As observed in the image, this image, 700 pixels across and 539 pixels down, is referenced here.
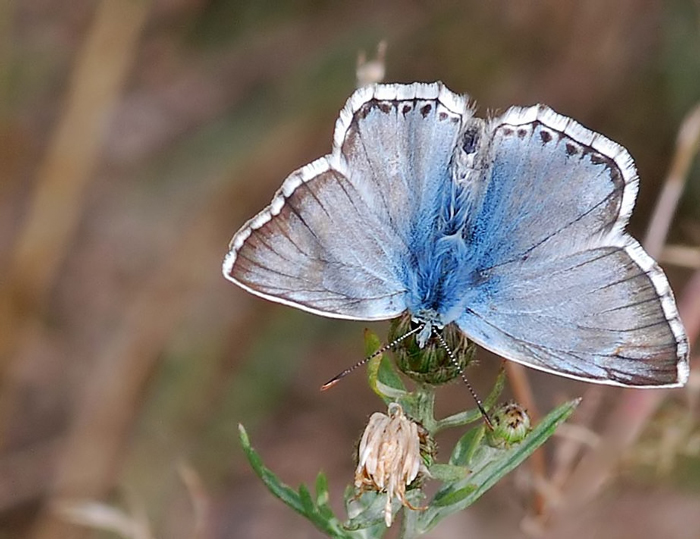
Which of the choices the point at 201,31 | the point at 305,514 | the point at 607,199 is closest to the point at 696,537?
the point at 607,199

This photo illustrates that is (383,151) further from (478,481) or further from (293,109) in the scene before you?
(293,109)

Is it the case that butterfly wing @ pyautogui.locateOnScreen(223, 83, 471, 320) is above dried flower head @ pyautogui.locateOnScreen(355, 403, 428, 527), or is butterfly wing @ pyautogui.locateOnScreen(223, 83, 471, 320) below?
above

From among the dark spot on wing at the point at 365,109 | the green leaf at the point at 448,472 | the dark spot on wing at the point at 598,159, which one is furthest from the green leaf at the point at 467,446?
the dark spot on wing at the point at 365,109

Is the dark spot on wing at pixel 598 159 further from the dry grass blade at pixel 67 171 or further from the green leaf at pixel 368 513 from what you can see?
the dry grass blade at pixel 67 171

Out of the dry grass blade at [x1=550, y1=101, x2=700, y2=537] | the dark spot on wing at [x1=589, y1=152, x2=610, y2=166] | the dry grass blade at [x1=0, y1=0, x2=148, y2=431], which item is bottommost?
the dry grass blade at [x1=550, y1=101, x2=700, y2=537]

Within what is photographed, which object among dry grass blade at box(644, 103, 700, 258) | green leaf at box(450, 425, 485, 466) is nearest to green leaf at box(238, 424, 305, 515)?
green leaf at box(450, 425, 485, 466)

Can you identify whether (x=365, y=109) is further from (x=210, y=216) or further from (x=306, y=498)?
(x=210, y=216)

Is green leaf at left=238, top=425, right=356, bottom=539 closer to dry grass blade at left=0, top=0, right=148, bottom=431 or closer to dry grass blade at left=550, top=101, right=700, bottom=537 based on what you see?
dry grass blade at left=550, top=101, right=700, bottom=537
